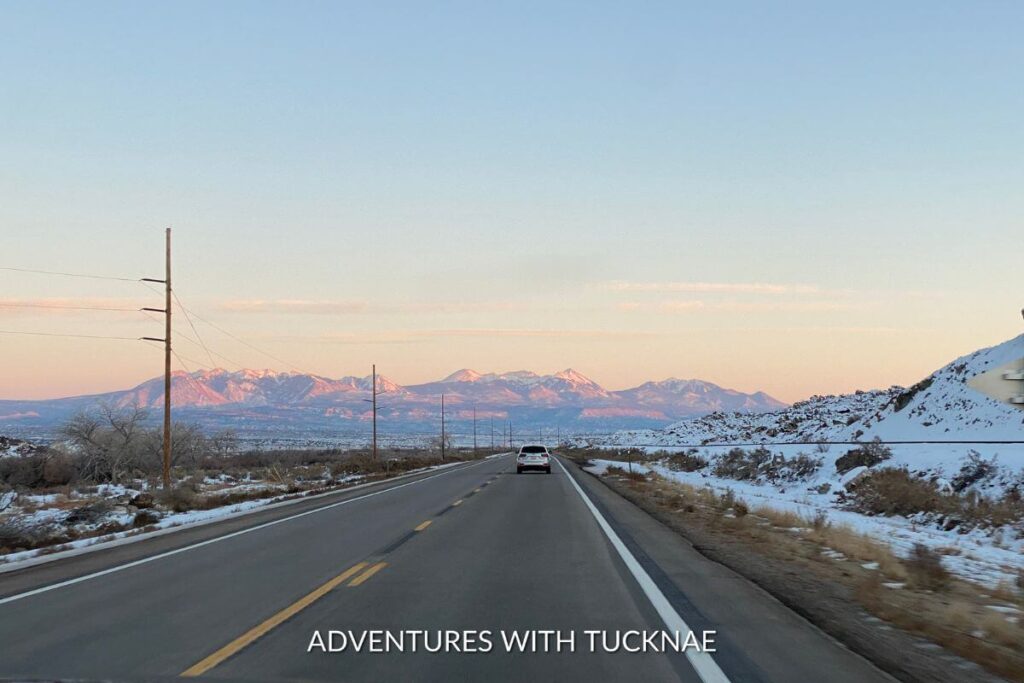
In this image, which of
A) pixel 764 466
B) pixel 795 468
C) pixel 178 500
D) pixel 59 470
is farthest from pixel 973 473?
pixel 59 470

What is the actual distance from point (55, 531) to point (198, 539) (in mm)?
5227

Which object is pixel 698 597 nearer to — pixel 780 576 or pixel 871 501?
pixel 780 576

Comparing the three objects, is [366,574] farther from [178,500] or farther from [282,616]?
[178,500]

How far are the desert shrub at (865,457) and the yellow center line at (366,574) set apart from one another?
89.9 feet

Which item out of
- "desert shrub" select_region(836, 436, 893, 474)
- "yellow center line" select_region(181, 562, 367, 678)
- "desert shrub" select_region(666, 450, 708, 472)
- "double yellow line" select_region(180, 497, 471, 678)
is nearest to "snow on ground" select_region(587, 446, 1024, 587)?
"desert shrub" select_region(836, 436, 893, 474)

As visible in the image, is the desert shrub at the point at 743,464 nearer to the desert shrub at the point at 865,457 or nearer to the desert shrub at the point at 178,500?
the desert shrub at the point at 865,457

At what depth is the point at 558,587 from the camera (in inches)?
414

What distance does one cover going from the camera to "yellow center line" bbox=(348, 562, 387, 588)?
1073 centimetres

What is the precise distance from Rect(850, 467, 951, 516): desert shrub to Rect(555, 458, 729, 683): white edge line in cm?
1249

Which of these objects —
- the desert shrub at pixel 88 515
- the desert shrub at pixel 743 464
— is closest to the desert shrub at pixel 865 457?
the desert shrub at pixel 743 464

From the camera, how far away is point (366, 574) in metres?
11.4

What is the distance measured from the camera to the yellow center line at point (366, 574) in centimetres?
1073

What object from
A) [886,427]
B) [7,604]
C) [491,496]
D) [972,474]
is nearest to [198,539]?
[7,604]

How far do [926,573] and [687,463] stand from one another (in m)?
47.7
